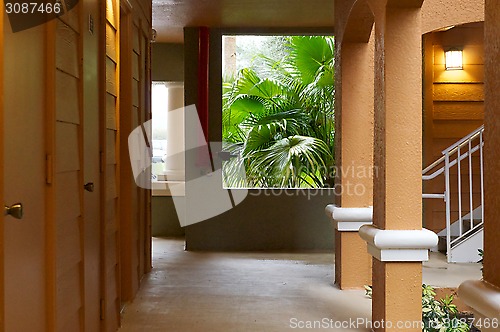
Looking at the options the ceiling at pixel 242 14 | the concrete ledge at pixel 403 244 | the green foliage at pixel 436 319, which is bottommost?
the green foliage at pixel 436 319

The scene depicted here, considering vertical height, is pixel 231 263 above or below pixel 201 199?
below

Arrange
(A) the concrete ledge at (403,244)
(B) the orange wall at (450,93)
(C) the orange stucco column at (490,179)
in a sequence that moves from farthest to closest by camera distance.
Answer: (B) the orange wall at (450,93) < (A) the concrete ledge at (403,244) < (C) the orange stucco column at (490,179)

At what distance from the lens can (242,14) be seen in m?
7.07

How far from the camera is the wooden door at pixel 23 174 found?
2.03 m

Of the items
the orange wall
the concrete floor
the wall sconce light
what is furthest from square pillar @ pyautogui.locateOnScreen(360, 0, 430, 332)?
the wall sconce light

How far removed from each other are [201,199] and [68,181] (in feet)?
15.8

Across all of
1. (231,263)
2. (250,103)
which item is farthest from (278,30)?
(231,263)

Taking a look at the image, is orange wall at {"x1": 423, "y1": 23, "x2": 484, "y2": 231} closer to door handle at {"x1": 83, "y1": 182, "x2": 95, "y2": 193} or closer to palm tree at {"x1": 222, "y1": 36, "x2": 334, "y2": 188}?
palm tree at {"x1": 222, "y1": 36, "x2": 334, "y2": 188}

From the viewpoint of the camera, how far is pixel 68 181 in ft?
9.29

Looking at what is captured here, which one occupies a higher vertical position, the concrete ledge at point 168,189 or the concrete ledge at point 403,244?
the concrete ledge at point 168,189

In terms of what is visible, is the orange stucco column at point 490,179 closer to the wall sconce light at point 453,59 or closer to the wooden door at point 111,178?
the wooden door at point 111,178

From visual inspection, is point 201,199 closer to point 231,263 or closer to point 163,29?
point 231,263

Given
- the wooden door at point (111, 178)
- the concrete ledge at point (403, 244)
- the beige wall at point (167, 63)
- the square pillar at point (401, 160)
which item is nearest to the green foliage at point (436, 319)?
the square pillar at point (401, 160)

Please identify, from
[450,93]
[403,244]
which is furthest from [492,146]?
[450,93]
